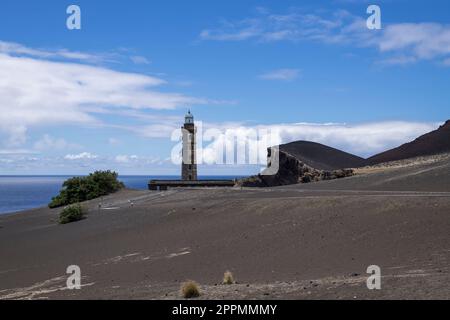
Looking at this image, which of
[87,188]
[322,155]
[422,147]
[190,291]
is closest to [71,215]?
[87,188]

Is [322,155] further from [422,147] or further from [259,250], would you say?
[259,250]

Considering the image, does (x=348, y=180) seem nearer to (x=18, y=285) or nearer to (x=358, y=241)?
(x=358, y=241)

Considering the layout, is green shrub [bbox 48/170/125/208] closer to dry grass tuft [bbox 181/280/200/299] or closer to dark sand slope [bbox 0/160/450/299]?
dark sand slope [bbox 0/160/450/299]

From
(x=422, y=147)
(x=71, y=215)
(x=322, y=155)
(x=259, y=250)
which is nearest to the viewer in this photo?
(x=259, y=250)

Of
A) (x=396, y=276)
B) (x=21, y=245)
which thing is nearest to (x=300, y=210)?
(x=396, y=276)

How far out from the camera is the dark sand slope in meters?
11.5

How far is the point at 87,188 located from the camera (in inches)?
1951

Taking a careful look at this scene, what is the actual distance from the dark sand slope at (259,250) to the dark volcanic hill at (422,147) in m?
23.2

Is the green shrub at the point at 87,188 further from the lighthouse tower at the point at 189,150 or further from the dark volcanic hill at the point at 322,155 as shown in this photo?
the dark volcanic hill at the point at 322,155

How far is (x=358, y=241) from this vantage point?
1705 centimetres

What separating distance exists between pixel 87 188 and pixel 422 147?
3201 centimetres

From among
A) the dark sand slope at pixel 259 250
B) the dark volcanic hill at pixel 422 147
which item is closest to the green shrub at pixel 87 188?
the dark sand slope at pixel 259 250

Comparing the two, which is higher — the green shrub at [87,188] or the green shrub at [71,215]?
the green shrub at [87,188]

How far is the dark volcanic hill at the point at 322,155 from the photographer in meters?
54.1
